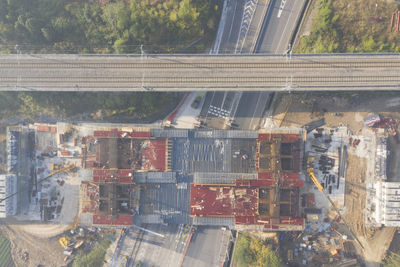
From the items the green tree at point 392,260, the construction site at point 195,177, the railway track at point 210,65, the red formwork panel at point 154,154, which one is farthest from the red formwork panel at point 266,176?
the green tree at point 392,260

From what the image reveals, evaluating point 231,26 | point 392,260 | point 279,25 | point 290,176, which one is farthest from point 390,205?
point 231,26

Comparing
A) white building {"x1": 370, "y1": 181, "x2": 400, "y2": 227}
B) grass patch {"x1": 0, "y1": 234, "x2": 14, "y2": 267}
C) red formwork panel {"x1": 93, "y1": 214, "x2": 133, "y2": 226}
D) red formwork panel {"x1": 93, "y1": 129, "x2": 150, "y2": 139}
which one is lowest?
grass patch {"x1": 0, "y1": 234, "x2": 14, "y2": 267}

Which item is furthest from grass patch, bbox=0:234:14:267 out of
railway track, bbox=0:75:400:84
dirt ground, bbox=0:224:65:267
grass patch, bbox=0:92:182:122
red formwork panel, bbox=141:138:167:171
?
red formwork panel, bbox=141:138:167:171

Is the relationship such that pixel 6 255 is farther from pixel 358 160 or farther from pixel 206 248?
pixel 358 160

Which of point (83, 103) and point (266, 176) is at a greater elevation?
point (83, 103)

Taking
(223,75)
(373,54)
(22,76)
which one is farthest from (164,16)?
(373,54)

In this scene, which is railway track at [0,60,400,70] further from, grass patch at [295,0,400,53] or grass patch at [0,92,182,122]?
grass patch at [0,92,182,122]

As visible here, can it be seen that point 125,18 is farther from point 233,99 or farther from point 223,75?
point 233,99

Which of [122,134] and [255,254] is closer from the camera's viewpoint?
[122,134]
